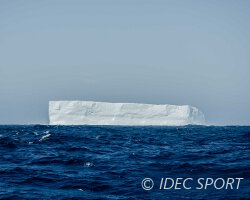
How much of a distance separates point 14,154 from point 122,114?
327 ft

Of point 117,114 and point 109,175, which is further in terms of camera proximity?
point 117,114

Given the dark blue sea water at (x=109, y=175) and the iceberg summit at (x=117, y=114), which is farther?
the iceberg summit at (x=117, y=114)

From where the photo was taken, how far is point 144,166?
1447cm

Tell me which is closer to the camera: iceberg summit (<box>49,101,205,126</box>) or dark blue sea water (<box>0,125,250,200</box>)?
dark blue sea water (<box>0,125,250,200</box>)

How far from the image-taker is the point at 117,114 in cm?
11794

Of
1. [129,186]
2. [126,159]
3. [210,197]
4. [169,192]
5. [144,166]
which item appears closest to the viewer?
[210,197]

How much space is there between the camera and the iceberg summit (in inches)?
4493

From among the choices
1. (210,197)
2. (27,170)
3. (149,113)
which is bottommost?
(210,197)

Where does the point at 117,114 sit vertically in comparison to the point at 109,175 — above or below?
above

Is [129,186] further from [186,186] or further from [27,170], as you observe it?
[27,170]

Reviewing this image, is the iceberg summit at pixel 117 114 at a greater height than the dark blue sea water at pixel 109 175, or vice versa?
the iceberg summit at pixel 117 114

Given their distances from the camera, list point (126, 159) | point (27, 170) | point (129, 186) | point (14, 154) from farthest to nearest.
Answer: point (14, 154), point (126, 159), point (27, 170), point (129, 186)

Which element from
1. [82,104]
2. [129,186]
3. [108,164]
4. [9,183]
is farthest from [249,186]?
[82,104]

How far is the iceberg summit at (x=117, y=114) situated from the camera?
114 meters
